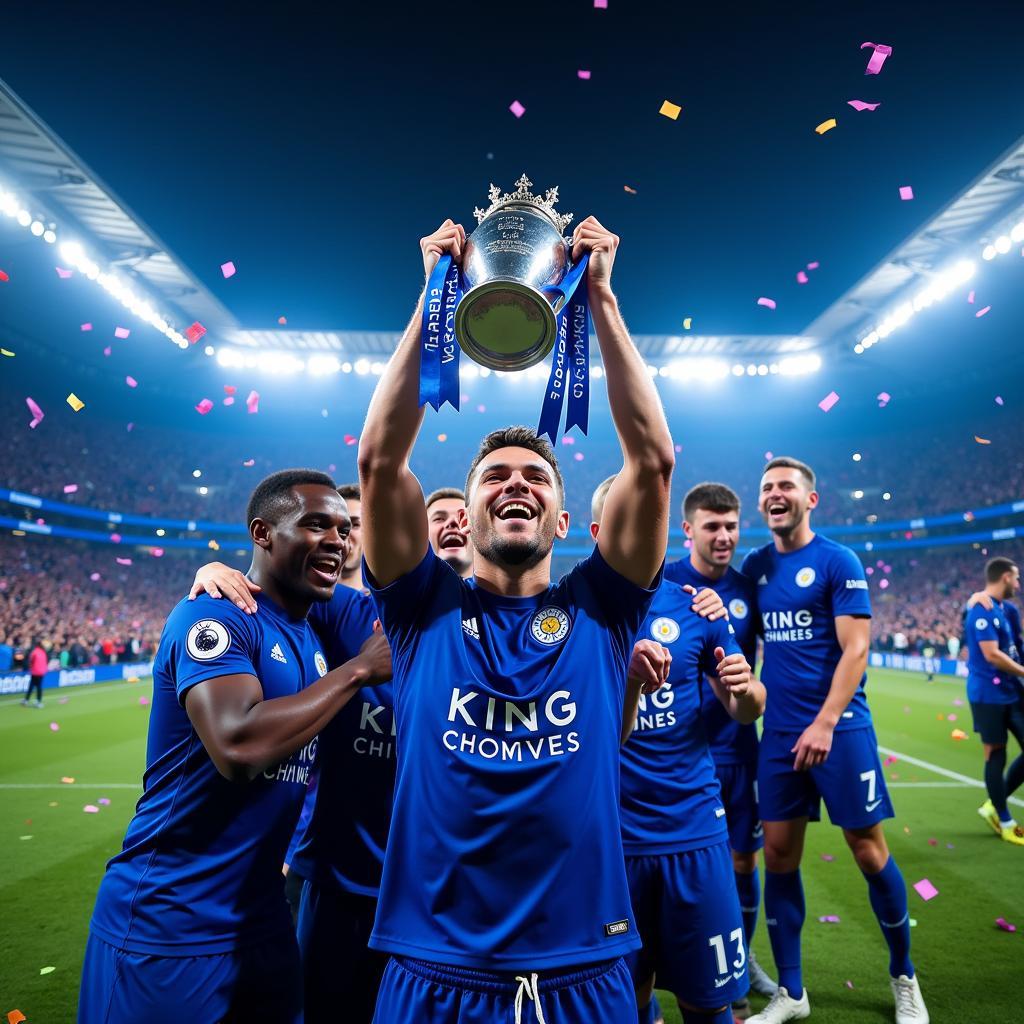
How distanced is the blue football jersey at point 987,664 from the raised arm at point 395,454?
703cm

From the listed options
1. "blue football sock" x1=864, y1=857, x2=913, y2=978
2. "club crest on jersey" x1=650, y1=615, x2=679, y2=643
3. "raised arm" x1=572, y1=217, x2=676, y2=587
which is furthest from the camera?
"blue football sock" x1=864, y1=857, x2=913, y2=978

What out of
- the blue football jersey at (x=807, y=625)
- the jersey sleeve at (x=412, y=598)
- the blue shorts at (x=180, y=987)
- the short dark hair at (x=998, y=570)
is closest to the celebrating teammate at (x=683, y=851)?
the jersey sleeve at (x=412, y=598)

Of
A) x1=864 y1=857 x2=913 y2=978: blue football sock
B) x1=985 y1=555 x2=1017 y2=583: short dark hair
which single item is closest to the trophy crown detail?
x1=864 y1=857 x2=913 y2=978: blue football sock

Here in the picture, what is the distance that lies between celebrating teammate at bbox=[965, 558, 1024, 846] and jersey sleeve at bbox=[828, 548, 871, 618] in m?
3.80

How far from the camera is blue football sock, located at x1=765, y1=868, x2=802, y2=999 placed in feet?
12.0

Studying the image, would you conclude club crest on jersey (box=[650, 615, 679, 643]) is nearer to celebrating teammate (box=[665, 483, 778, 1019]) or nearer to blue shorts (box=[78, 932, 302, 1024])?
celebrating teammate (box=[665, 483, 778, 1019])

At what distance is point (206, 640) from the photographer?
7.05ft

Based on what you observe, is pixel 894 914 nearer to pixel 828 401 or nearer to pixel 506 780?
pixel 506 780

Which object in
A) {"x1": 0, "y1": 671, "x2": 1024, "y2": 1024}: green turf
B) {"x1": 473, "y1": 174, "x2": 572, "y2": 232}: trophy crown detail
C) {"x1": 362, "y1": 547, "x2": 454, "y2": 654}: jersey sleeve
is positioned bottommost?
{"x1": 0, "y1": 671, "x2": 1024, "y2": 1024}: green turf

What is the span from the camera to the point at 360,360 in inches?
1366

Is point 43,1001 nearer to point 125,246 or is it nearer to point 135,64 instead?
point 135,64

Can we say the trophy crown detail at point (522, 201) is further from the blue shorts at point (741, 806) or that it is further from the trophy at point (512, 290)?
the blue shorts at point (741, 806)

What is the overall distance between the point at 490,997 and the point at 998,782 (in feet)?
23.0

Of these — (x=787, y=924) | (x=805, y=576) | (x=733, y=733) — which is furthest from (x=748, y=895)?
(x=805, y=576)
